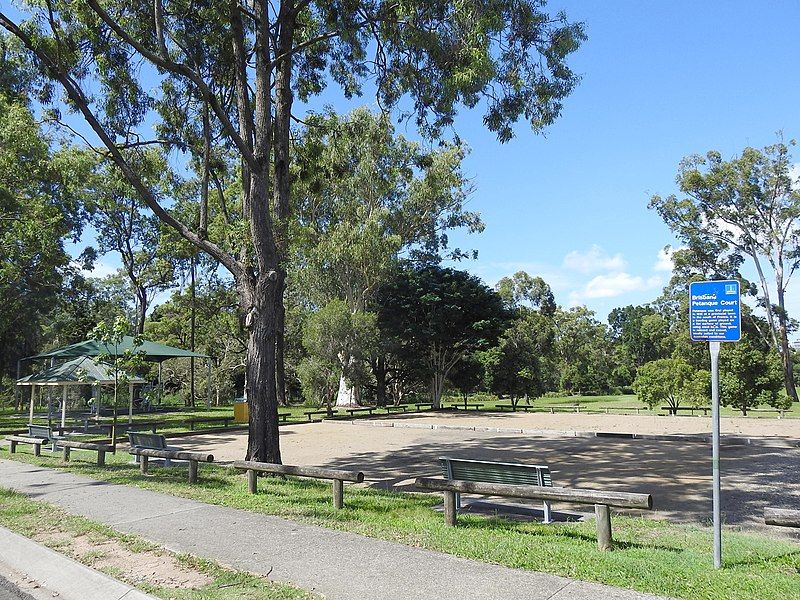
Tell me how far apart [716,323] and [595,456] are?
1040 centimetres

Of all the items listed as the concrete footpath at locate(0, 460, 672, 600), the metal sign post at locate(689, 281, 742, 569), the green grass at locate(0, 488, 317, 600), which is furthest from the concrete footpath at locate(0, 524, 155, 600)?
the metal sign post at locate(689, 281, 742, 569)

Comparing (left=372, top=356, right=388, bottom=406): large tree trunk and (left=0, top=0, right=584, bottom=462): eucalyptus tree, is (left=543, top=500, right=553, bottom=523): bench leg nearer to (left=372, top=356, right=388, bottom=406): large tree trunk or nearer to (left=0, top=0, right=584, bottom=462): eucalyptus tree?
(left=0, top=0, right=584, bottom=462): eucalyptus tree

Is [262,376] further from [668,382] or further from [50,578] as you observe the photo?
[668,382]

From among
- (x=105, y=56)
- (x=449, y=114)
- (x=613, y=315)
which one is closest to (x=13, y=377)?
(x=105, y=56)

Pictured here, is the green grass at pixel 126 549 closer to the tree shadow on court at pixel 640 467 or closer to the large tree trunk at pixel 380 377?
the tree shadow on court at pixel 640 467

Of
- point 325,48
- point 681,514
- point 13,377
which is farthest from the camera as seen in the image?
point 13,377

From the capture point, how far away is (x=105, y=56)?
12977 mm

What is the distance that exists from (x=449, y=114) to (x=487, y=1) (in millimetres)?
2718

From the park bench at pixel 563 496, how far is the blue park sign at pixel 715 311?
62.3 inches

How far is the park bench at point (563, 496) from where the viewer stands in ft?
18.8

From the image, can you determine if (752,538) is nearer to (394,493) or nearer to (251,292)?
(394,493)

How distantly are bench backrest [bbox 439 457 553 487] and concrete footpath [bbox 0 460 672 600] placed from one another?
1796 millimetres

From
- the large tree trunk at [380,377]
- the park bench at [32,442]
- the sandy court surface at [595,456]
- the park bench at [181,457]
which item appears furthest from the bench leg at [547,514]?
the large tree trunk at [380,377]

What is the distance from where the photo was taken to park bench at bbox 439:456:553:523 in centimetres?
719
